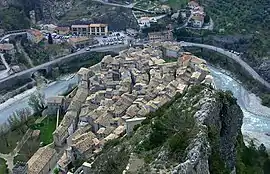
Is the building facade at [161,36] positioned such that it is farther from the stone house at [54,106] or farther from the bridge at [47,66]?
the stone house at [54,106]

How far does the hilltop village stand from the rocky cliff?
248 inches

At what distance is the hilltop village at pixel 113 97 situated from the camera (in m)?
30.4

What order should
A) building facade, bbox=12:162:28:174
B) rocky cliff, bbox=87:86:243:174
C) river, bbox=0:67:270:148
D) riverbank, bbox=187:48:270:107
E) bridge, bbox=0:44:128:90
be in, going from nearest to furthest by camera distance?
rocky cliff, bbox=87:86:243:174 < building facade, bbox=12:162:28:174 < river, bbox=0:67:270:148 < riverbank, bbox=187:48:270:107 < bridge, bbox=0:44:128:90

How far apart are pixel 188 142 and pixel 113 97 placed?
21922 mm

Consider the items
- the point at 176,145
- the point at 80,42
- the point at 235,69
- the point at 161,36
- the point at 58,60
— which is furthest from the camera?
the point at 161,36

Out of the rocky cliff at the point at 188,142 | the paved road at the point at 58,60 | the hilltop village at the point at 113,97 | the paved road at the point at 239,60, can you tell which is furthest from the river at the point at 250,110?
the rocky cliff at the point at 188,142

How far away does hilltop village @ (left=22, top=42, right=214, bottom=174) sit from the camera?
30.4m

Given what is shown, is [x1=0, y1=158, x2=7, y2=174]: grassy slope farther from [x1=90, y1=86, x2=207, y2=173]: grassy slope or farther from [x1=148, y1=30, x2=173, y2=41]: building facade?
[x1=148, y1=30, x2=173, y2=41]: building facade

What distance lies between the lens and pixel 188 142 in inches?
583

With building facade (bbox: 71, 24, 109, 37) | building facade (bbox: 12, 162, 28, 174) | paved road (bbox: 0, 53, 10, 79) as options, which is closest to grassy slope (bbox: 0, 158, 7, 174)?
building facade (bbox: 12, 162, 28, 174)

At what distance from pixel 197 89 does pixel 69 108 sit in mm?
18181

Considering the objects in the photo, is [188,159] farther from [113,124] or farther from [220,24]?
[220,24]

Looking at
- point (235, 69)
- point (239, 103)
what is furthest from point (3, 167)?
point (235, 69)

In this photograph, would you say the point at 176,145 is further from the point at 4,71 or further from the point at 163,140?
the point at 4,71
